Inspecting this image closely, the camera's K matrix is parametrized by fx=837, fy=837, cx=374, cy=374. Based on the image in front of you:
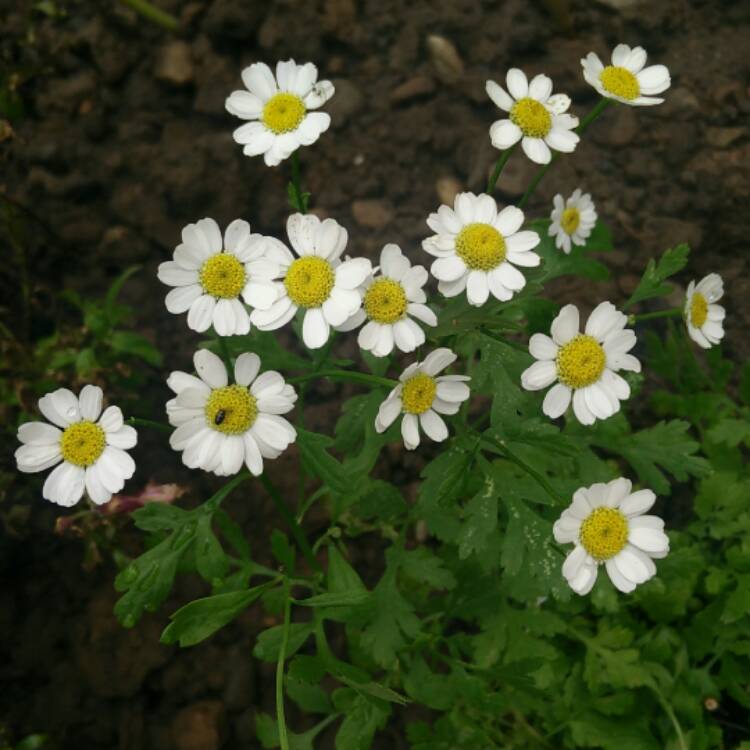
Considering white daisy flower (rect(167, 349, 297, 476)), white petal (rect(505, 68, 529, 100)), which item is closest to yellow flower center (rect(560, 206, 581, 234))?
white petal (rect(505, 68, 529, 100))

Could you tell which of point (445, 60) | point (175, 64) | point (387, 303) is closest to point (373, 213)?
point (445, 60)

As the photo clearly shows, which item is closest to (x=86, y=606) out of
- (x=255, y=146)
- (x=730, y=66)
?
(x=255, y=146)

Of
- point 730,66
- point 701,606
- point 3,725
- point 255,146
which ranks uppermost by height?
point 255,146

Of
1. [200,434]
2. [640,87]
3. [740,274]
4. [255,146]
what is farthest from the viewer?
[740,274]

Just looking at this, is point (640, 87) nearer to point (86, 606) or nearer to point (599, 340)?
point (599, 340)

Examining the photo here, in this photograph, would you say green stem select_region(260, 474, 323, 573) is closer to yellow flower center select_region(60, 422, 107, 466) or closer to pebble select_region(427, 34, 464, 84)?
yellow flower center select_region(60, 422, 107, 466)

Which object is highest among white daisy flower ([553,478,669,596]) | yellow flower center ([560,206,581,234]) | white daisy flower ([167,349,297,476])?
white daisy flower ([167,349,297,476])

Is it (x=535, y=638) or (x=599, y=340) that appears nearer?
(x=599, y=340)

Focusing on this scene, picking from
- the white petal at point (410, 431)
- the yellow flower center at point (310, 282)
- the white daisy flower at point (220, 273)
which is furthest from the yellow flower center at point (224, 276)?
the white petal at point (410, 431)
